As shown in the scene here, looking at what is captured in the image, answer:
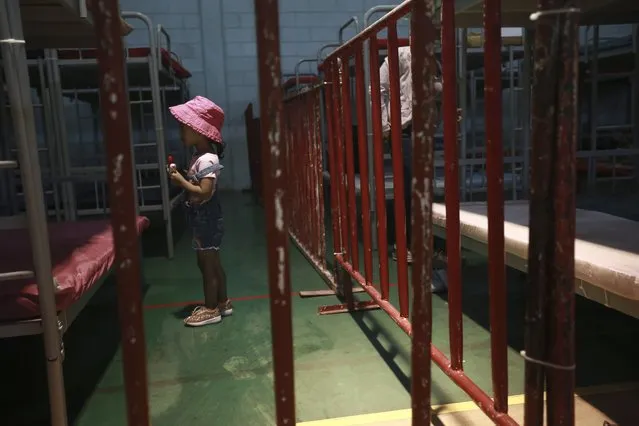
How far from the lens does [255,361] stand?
245 cm

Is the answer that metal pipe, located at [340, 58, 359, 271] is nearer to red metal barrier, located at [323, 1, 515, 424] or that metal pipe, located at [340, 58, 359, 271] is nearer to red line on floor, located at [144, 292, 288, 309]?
red metal barrier, located at [323, 1, 515, 424]

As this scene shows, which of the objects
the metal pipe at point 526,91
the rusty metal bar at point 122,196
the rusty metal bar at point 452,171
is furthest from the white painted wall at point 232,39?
the rusty metal bar at point 122,196

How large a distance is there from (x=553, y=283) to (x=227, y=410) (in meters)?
1.49

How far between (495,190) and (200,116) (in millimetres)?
1818

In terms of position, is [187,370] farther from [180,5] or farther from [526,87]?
[180,5]

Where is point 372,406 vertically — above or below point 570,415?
below

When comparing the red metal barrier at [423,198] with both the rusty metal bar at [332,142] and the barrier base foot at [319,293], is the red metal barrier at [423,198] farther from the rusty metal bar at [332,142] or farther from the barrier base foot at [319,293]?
the barrier base foot at [319,293]

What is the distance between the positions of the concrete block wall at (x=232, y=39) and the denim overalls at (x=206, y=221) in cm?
539

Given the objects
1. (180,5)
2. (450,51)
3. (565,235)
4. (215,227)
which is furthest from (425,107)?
(180,5)

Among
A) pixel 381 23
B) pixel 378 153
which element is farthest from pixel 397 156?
pixel 381 23

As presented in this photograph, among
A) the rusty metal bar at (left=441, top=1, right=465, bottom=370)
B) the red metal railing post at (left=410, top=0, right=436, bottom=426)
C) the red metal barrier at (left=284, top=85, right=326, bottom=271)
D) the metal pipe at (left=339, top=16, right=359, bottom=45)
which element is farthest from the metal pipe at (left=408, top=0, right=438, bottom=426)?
the metal pipe at (left=339, top=16, right=359, bottom=45)

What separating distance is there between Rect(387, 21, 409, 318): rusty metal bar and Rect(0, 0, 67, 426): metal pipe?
114 cm

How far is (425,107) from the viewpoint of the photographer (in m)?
0.96

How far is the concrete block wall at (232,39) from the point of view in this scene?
26.3ft
